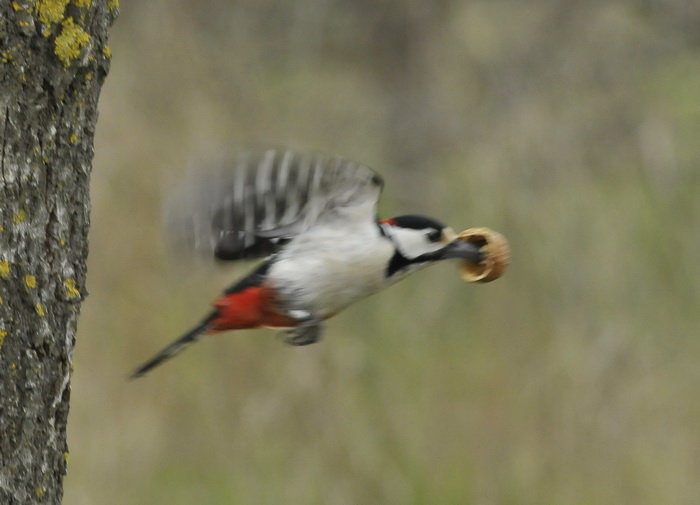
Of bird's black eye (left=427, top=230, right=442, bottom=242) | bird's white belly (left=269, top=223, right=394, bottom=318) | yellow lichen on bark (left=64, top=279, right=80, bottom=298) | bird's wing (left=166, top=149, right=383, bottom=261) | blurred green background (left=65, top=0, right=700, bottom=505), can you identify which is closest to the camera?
yellow lichen on bark (left=64, top=279, right=80, bottom=298)

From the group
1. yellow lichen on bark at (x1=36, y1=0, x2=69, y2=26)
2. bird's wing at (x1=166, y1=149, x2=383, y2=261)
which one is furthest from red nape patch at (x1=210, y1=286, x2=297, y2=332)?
yellow lichen on bark at (x1=36, y1=0, x2=69, y2=26)

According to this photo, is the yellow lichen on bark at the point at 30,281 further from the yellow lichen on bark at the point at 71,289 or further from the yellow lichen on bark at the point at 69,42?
the yellow lichen on bark at the point at 69,42

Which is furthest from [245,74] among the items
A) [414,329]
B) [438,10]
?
[438,10]

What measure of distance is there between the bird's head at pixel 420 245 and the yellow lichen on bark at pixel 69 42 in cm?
120

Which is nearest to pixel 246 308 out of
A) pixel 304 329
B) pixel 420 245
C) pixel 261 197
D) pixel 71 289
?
pixel 304 329

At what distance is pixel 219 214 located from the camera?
8.37ft

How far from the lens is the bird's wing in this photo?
2.45 metres

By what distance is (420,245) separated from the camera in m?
2.73

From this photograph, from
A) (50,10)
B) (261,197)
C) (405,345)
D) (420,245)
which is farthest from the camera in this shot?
(405,345)

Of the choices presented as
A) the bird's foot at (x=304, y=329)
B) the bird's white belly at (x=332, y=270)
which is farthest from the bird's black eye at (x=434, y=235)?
the bird's foot at (x=304, y=329)

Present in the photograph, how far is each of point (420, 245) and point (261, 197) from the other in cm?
47

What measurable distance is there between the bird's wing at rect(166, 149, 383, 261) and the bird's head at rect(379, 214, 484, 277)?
0.36ft

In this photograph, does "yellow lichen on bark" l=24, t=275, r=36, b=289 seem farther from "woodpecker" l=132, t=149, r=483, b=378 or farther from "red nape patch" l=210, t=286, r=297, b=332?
"red nape patch" l=210, t=286, r=297, b=332

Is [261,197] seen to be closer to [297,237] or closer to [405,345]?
[297,237]
